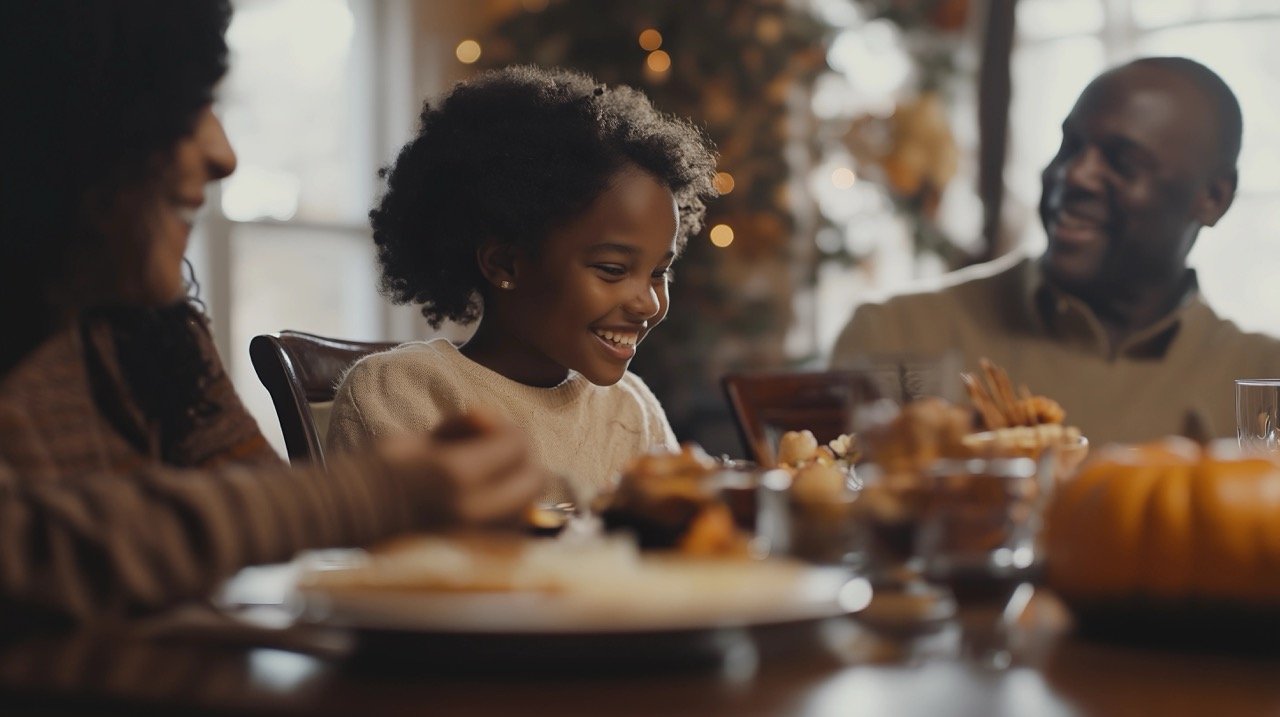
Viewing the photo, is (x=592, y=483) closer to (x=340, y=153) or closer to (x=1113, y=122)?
(x=1113, y=122)

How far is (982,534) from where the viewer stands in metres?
0.77

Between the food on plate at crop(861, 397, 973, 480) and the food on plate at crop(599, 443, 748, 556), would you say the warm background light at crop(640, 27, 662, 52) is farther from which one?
the food on plate at crop(861, 397, 973, 480)

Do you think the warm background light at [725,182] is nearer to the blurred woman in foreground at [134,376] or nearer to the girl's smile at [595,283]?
the girl's smile at [595,283]

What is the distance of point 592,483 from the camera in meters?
1.81

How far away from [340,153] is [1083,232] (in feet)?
7.77

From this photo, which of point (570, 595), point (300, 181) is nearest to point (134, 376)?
point (570, 595)

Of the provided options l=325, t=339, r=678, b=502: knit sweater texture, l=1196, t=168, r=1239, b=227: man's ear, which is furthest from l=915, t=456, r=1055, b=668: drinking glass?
l=1196, t=168, r=1239, b=227: man's ear

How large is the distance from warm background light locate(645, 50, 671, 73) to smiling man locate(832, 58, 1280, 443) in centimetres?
148

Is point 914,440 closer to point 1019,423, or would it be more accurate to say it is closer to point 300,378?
point 1019,423

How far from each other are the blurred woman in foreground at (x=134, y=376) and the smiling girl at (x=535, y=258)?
2.05ft

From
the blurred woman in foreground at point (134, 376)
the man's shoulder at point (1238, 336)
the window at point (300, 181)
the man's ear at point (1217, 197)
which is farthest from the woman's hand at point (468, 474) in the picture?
the window at point (300, 181)

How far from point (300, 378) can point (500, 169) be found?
0.41 meters

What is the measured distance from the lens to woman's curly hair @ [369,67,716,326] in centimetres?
187

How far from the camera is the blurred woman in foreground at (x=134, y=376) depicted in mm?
679
